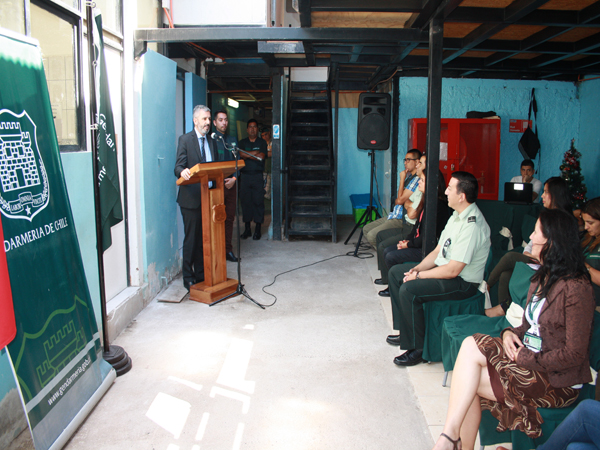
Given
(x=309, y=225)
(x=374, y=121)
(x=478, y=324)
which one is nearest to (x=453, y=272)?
(x=478, y=324)

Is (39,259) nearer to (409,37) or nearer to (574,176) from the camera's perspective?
(409,37)

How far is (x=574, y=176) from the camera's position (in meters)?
6.38

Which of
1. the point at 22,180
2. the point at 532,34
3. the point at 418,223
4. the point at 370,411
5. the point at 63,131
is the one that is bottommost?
the point at 370,411

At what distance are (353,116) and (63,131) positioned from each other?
6.83 metres

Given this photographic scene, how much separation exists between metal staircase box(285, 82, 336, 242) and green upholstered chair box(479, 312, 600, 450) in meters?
4.79

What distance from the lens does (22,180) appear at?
1.84 metres

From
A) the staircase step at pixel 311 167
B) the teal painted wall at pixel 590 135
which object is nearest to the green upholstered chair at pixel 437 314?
the staircase step at pixel 311 167

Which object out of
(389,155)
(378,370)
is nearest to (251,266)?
(378,370)

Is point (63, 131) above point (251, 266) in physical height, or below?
above

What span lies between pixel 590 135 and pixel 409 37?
466 cm

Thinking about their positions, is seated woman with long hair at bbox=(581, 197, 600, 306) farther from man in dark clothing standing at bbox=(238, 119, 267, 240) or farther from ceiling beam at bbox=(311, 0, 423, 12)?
man in dark clothing standing at bbox=(238, 119, 267, 240)

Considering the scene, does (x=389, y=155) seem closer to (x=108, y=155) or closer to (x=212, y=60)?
(x=212, y=60)

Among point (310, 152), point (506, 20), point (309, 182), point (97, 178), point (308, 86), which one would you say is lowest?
point (309, 182)

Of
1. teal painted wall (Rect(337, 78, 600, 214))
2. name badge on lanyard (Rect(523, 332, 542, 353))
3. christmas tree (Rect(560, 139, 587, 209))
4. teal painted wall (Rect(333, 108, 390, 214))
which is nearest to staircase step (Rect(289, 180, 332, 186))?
teal painted wall (Rect(337, 78, 600, 214))
